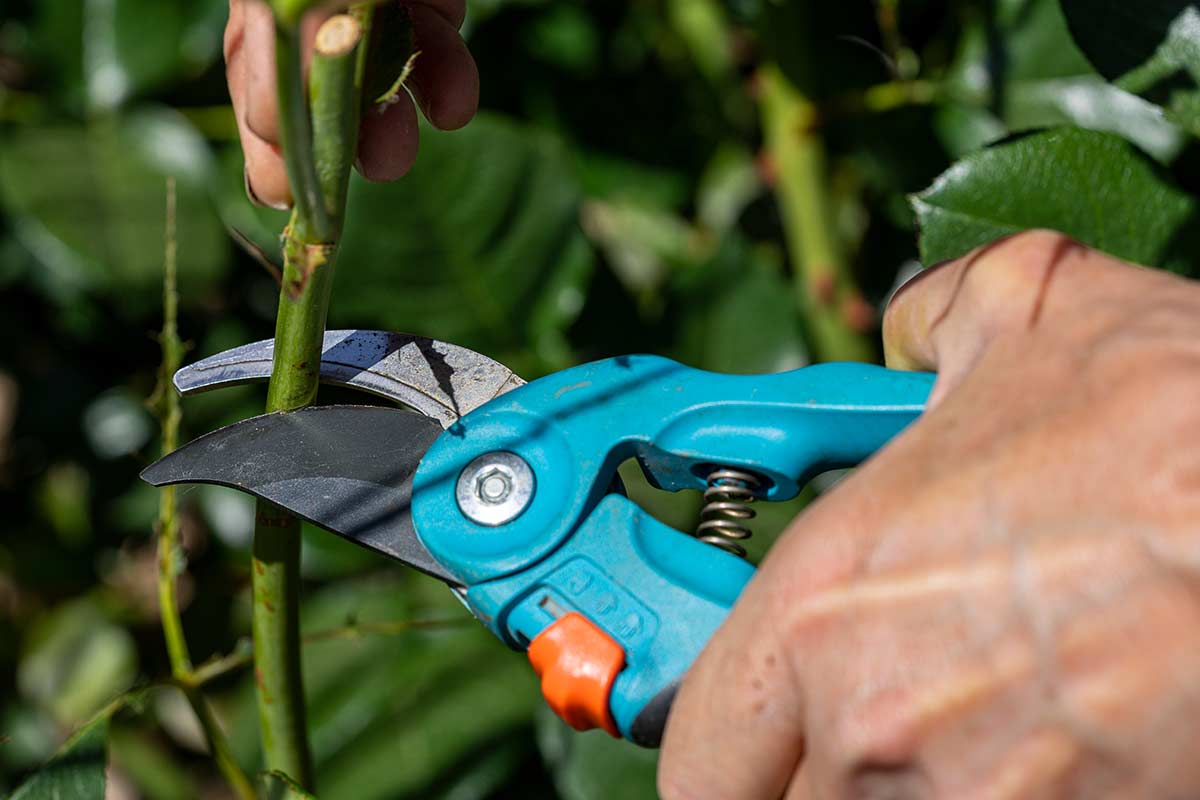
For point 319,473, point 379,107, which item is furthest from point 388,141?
point 319,473

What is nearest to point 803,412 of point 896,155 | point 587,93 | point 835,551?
point 835,551

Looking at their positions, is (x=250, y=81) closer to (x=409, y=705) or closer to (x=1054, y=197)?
(x=1054, y=197)

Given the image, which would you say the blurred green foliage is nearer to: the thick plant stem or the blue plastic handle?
the thick plant stem

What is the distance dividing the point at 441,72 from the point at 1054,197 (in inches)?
17.7

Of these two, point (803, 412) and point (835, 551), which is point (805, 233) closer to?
point (803, 412)

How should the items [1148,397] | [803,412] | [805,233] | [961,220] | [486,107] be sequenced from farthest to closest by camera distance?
1. [486,107]
2. [805,233]
3. [961,220]
4. [803,412]
5. [1148,397]

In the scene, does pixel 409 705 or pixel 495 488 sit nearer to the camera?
pixel 495 488

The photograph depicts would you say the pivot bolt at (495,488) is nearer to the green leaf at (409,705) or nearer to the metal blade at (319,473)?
the metal blade at (319,473)

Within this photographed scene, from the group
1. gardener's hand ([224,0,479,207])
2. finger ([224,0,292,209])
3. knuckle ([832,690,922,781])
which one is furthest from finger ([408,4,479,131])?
knuckle ([832,690,922,781])

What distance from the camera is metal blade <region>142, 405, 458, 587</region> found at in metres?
0.73

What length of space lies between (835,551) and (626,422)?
0.76 ft

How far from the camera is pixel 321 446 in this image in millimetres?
741

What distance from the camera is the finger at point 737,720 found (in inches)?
21.3

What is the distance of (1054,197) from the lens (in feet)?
2.93
